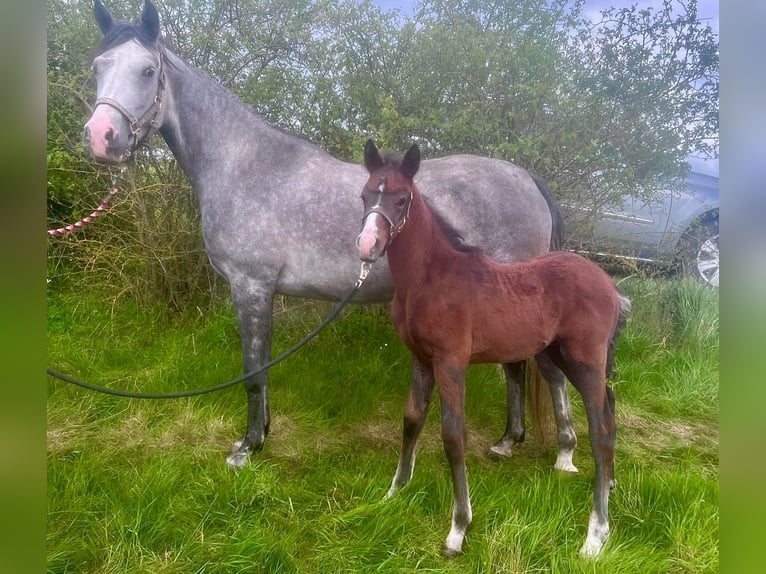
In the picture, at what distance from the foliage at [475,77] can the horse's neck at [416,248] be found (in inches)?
80.7

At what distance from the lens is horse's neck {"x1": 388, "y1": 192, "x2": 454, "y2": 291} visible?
2096mm

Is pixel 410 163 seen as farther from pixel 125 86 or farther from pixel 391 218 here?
pixel 125 86

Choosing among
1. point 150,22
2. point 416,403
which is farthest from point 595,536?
point 150,22

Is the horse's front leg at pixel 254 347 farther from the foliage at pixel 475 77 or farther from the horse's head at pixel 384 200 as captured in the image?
the foliage at pixel 475 77

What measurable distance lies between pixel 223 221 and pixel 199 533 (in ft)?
5.56

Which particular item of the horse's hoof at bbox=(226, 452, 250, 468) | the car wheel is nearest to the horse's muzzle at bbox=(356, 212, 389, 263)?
the horse's hoof at bbox=(226, 452, 250, 468)

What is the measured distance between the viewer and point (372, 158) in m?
2.06

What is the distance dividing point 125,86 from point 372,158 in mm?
1392

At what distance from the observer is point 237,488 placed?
2533 mm

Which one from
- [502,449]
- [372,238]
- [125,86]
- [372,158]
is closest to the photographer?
[372,238]

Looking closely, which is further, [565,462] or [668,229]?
[668,229]

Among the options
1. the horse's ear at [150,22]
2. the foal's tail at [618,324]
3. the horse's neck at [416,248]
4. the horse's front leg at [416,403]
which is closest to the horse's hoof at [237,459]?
the horse's front leg at [416,403]

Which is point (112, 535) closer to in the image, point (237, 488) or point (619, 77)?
point (237, 488)
